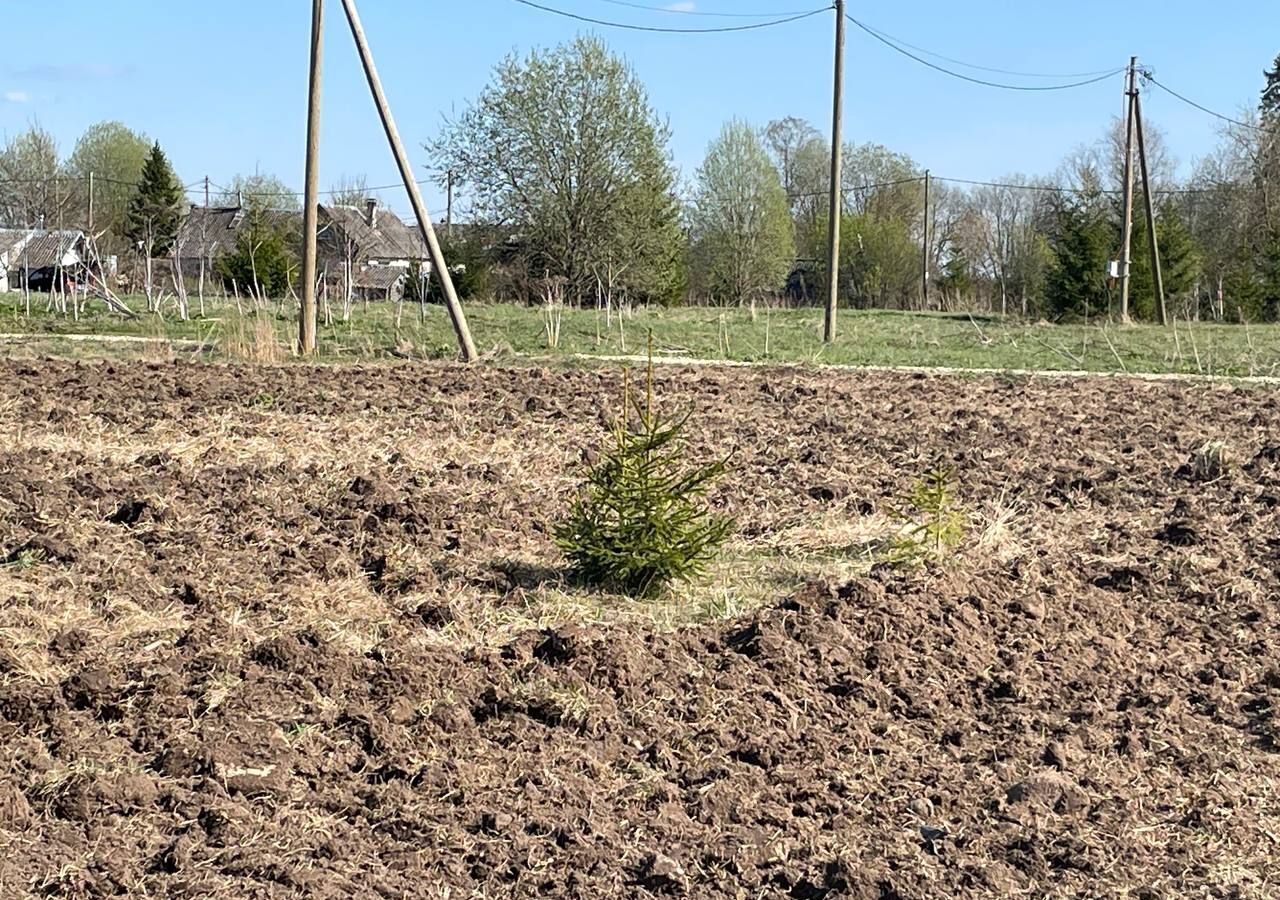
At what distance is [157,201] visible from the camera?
5262 centimetres

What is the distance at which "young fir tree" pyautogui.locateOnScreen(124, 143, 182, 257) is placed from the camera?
5025cm

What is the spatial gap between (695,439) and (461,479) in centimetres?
231

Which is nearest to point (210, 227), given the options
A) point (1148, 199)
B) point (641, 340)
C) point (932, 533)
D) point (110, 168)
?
point (110, 168)

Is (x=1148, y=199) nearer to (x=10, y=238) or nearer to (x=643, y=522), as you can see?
(x=643, y=522)

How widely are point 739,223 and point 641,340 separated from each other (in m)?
33.5

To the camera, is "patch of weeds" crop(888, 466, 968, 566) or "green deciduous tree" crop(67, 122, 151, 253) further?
"green deciduous tree" crop(67, 122, 151, 253)

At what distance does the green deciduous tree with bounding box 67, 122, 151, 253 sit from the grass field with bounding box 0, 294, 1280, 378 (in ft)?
126

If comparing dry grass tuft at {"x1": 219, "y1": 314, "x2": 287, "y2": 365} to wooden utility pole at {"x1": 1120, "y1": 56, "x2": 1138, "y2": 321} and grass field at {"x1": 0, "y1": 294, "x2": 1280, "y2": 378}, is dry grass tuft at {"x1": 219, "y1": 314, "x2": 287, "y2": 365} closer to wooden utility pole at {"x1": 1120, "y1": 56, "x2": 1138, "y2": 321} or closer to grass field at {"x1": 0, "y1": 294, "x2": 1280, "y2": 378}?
grass field at {"x1": 0, "y1": 294, "x2": 1280, "y2": 378}

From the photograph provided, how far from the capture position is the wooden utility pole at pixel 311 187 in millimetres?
15242

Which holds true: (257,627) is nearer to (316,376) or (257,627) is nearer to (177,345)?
(316,376)

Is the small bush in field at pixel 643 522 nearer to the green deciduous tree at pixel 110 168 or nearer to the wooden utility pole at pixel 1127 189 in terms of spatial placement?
the wooden utility pole at pixel 1127 189

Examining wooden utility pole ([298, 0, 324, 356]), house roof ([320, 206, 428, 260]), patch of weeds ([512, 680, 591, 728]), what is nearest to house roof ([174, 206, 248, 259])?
house roof ([320, 206, 428, 260])

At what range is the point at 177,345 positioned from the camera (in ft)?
52.3

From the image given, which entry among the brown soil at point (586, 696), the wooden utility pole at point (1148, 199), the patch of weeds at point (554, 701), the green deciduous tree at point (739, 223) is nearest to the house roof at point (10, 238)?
the green deciduous tree at point (739, 223)
